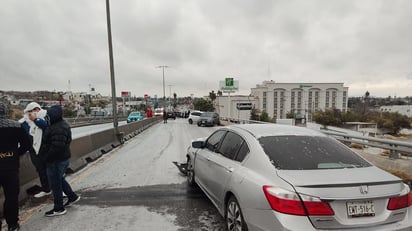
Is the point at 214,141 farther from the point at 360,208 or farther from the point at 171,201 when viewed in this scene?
the point at 360,208

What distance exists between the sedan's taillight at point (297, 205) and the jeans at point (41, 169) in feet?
15.1

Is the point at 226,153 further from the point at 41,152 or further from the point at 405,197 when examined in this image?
the point at 41,152

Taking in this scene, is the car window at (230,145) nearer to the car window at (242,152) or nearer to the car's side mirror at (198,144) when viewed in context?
the car window at (242,152)

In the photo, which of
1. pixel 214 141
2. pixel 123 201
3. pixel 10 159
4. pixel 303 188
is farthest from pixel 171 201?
pixel 303 188

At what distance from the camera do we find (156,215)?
4633mm

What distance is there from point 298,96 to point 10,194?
422 ft

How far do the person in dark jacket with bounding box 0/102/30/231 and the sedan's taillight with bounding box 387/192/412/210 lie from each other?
4.54m

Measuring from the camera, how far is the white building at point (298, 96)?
398ft

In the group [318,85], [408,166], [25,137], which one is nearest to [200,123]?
[408,166]

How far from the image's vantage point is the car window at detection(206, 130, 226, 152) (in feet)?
15.9

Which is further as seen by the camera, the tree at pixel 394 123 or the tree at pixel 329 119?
the tree at pixel 329 119

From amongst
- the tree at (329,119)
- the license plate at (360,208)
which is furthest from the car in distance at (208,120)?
the tree at (329,119)

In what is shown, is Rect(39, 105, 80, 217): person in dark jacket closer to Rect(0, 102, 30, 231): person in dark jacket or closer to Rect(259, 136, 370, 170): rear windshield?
Rect(0, 102, 30, 231): person in dark jacket

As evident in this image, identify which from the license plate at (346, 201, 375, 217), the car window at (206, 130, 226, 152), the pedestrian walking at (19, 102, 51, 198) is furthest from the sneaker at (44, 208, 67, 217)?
the license plate at (346, 201, 375, 217)
